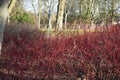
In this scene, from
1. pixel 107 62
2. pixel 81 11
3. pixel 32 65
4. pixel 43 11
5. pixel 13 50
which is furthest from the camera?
pixel 43 11

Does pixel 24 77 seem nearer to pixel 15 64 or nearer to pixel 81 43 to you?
pixel 15 64

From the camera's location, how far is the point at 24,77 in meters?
6.28

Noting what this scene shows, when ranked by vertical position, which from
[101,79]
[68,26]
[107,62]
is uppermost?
[68,26]

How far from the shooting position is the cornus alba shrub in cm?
603

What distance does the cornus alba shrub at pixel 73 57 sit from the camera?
19.8ft

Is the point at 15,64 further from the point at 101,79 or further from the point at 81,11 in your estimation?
the point at 81,11

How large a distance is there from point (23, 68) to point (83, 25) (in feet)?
5.76

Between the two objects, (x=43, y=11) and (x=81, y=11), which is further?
(x=43, y=11)

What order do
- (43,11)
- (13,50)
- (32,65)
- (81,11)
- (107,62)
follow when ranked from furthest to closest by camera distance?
(43,11)
(81,11)
(13,50)
(32,65)
(107,62)

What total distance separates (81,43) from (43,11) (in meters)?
36.3

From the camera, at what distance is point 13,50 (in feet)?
22.6

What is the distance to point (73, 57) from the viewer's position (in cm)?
624

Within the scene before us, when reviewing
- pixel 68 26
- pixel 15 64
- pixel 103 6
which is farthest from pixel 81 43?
pixel 103 6

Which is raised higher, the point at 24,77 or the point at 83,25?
the point at 83,25
